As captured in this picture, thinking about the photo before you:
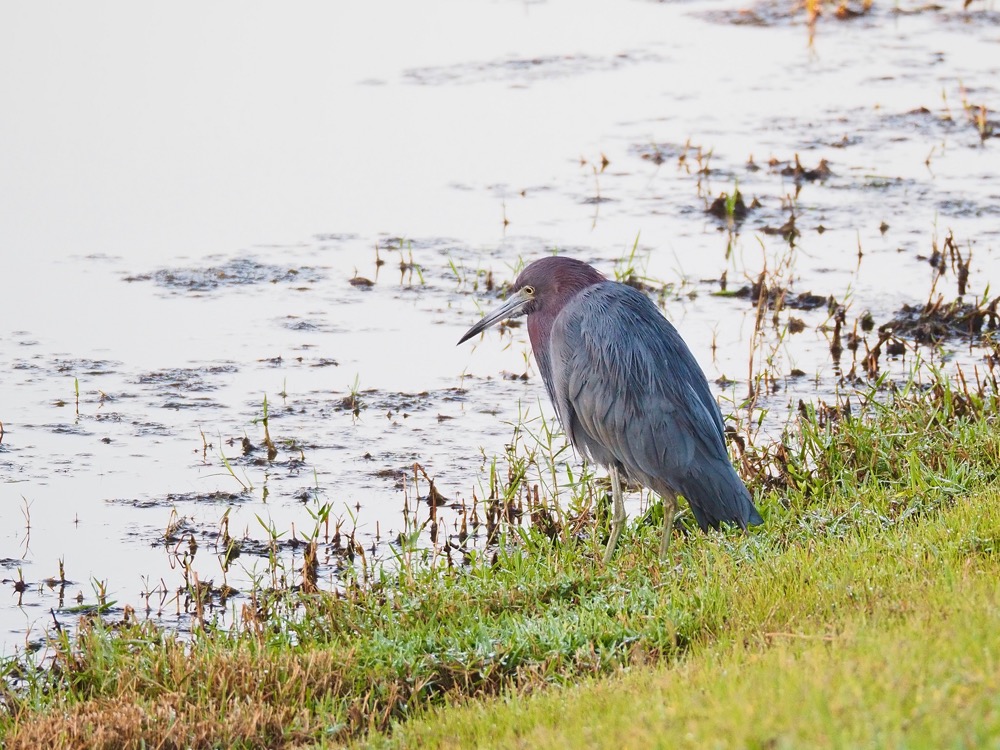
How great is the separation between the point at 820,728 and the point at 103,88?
36.7 ft

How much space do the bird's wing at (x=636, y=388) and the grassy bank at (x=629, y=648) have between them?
0.40 metres

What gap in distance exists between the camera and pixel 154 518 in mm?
6777

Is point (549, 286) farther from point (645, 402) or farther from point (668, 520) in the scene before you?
point (668, 520)

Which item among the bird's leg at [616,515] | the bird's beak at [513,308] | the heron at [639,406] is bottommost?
the bird's leg at [616,515]

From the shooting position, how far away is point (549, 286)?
21.5 ft

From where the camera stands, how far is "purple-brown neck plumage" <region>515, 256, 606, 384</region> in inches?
255

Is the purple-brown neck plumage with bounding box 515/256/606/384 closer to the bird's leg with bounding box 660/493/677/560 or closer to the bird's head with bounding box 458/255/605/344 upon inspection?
the bird's head with bounding box 458/255/605/344

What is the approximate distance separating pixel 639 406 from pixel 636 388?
0.08 meters

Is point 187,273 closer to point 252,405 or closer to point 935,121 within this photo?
point 252,405

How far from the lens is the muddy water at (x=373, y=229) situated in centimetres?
700

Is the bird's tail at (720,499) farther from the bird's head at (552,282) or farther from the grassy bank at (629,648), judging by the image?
the bird's head at (552,282)

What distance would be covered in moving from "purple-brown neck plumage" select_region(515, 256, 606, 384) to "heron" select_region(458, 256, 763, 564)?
0.14 ft

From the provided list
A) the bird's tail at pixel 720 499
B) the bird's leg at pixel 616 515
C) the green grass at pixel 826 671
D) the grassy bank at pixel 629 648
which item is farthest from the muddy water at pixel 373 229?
the green grass at pixel 826 671

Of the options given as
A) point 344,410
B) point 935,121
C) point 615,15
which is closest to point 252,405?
point 344,410
